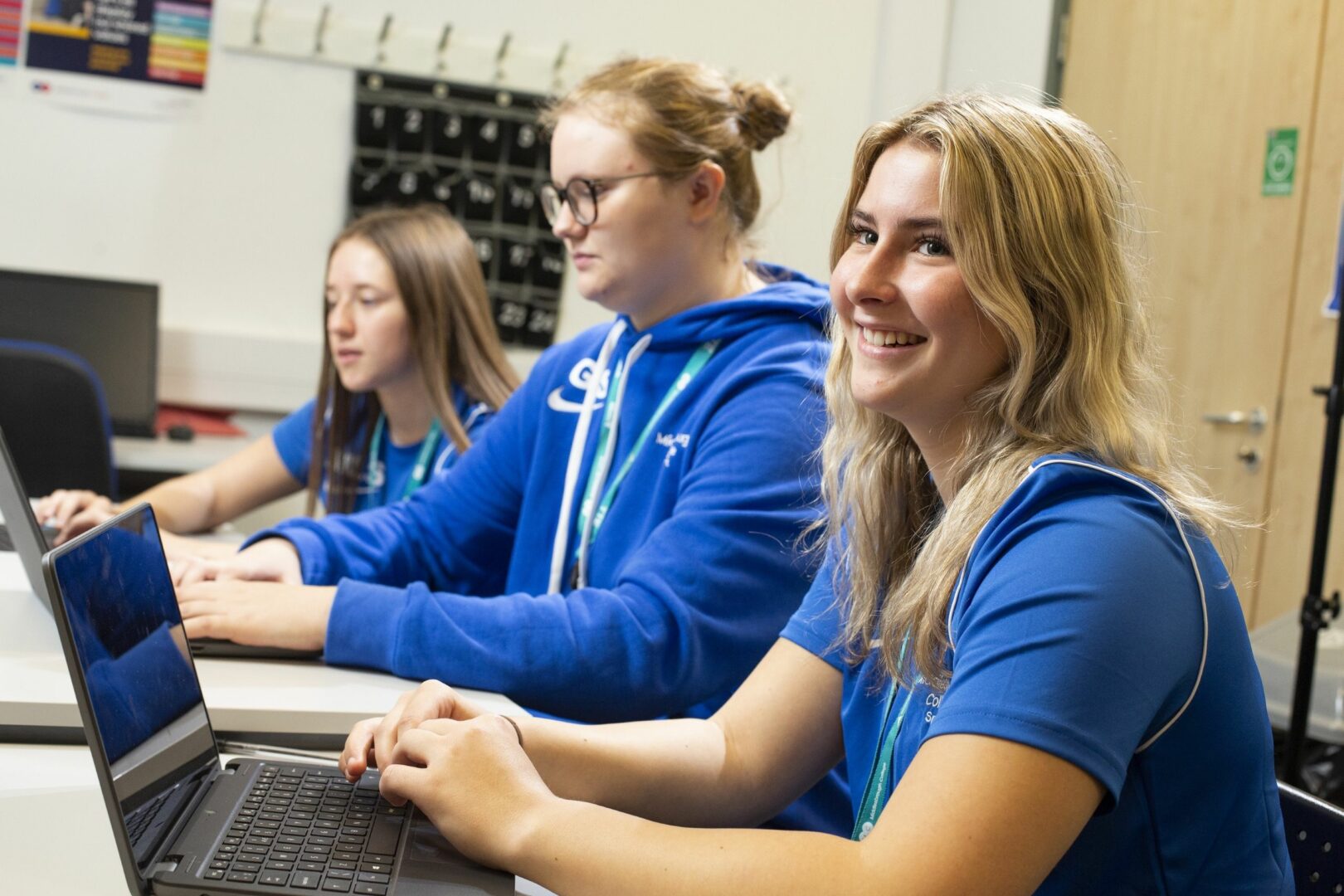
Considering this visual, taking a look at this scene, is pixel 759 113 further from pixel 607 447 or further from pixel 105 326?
pixel 105 326

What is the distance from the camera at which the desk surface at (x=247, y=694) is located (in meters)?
1.10

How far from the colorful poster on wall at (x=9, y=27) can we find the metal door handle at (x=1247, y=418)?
338cm

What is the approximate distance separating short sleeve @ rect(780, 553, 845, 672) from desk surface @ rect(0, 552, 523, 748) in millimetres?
280

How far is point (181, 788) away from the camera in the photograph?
89 cm

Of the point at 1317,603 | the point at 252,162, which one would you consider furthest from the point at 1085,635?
the point at 252,162

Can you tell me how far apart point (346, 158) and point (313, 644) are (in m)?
2.78

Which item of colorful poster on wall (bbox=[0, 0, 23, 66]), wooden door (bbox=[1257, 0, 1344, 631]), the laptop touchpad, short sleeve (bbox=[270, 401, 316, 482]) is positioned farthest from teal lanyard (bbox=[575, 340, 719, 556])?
colorful poster on wall (bbox=[0, 0, 23, 66])

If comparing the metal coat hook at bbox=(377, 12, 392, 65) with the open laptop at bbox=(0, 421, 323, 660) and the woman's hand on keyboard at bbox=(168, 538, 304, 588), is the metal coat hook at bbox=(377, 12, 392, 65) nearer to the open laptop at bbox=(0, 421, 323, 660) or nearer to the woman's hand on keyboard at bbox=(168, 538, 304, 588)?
the woman's hand on keyboard at bbox=(168, 538, 304, 588)

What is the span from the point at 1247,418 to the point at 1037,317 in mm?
2645

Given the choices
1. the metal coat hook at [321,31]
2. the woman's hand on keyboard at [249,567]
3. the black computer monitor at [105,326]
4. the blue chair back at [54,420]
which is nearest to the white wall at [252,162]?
the metal coat hook at [321,31]

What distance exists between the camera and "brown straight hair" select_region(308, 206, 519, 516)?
2154mm

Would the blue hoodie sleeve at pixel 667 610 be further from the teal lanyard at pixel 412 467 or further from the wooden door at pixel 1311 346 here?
the wooden door at pixel 1311 346

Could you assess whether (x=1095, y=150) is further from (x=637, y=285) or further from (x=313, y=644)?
(x=313, y=644)

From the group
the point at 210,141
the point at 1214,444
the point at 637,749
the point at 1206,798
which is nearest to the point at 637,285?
the point at 637,749
